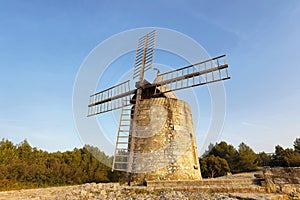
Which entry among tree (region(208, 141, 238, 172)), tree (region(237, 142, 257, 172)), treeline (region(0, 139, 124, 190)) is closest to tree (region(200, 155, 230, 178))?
tree (region(237, 142, 257, 172))

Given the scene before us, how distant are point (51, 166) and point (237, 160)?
2496 centimetres

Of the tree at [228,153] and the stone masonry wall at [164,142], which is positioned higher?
A: the tree at [228,153]

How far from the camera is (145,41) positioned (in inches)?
517

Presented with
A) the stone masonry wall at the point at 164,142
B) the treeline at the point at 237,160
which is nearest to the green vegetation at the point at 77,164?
the treeline at the point at 237,160

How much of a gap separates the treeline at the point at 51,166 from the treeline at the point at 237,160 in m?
11.0

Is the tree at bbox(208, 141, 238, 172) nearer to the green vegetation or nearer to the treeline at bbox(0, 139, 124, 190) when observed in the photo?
the green vegetation

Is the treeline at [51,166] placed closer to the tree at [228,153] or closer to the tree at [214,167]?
the tree at [214,167]

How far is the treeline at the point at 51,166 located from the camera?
20531 millimetres

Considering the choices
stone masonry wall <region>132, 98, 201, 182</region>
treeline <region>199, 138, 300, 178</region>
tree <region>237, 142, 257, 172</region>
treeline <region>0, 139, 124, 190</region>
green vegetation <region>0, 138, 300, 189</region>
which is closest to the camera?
stone masonry wall <region>132, 98, 201, 182</region>

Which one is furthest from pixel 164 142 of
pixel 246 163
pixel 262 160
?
pixel 262 160

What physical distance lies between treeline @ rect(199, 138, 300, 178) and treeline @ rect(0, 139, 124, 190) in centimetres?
1097

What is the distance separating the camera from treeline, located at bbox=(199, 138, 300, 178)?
21202 mm

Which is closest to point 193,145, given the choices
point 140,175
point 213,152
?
point 140,175

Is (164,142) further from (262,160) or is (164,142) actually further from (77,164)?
(262,160)
